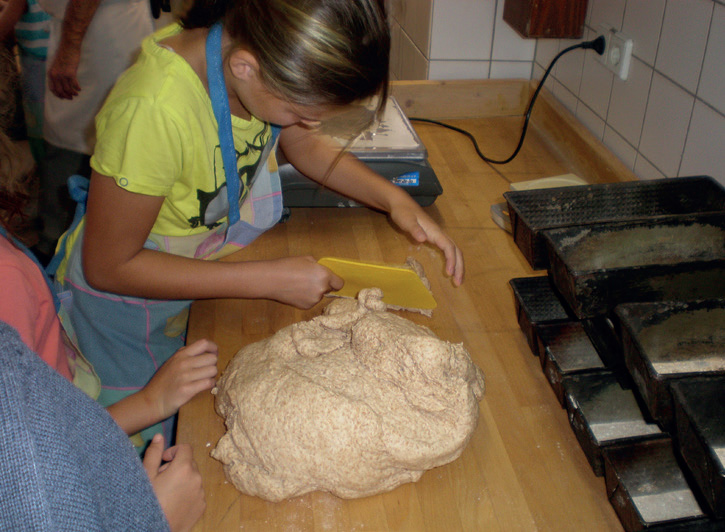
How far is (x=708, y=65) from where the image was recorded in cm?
104

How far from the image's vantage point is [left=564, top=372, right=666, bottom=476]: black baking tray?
819mm

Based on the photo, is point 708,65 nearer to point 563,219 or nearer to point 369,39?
point 563,219

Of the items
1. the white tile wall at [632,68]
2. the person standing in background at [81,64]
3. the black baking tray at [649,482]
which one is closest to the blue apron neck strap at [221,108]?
the white tile wall at [632,68]

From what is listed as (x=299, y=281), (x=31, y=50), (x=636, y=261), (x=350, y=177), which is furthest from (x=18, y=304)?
(x=31, y=50)

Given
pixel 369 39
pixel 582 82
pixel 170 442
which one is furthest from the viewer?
pixel 582 82

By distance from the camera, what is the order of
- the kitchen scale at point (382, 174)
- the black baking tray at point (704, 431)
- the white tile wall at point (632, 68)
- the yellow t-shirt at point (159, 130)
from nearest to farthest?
1. the black baking tray at point (704, 431)
2. the yellow t-shirt at point (159, 130)
3. the white tile wall at point (632, 68)
4. the kitchen scale at point (382, 174)

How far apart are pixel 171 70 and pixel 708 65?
0.92 meters

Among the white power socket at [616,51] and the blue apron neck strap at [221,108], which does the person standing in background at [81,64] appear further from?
the white power socket at [616,51]

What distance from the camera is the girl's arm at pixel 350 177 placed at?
113cm

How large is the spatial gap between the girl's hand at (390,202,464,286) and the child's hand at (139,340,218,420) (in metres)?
0.44

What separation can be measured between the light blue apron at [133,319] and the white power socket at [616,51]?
0.79 m

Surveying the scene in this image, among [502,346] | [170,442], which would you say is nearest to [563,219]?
[502,346]

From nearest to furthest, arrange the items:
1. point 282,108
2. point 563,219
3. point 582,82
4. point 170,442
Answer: point 282,108 < point 563,219 < point 170,442 < point 582,82

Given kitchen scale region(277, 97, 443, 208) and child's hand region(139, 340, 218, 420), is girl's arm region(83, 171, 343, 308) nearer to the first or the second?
child's hand region(139, 340, 218, 420)
